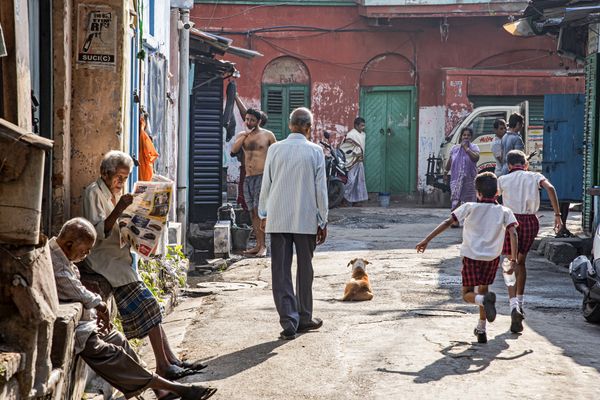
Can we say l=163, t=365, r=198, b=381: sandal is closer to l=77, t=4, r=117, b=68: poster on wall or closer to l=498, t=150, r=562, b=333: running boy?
l=77, t=4, r=117, b=68: poster on wall

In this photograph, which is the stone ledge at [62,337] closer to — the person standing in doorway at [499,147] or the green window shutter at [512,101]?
the person standing in doorway at [499,147]

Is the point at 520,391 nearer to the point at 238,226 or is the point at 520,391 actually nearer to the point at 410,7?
the point at 238,226

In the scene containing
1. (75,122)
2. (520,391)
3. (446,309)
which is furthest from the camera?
(446,309)

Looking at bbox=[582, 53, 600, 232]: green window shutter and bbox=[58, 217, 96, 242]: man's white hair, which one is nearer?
bbox=[58, 217, 96, 242]: man's white hair

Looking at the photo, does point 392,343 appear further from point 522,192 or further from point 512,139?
point 512,139

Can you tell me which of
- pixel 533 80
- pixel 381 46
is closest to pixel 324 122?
pixel 381 46

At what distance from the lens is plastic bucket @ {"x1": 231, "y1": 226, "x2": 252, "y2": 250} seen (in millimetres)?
14922

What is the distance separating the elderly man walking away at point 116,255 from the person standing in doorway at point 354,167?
59.2 ft

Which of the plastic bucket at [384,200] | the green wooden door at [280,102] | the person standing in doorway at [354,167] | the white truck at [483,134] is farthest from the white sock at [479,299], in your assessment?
the green wooden door at [280,102]

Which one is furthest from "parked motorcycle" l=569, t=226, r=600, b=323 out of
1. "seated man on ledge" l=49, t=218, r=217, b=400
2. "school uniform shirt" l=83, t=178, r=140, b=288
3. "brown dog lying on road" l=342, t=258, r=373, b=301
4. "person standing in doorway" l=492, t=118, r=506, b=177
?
"person standing in doorway" l=492, t=118, r=506, b=177

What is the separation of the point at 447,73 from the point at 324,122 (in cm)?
330

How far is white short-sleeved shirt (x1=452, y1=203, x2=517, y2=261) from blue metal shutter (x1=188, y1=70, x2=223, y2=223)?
25.0ft

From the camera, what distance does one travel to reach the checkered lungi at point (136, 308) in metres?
6.58

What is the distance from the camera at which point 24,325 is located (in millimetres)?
4617
